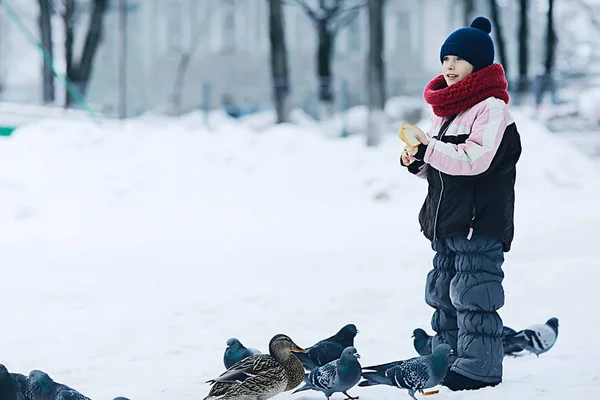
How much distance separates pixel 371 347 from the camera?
5.41 meters

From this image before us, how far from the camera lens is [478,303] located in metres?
4.02

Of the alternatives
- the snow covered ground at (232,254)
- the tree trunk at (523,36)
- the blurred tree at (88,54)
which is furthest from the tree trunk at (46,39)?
the tree trunk at (523,36)

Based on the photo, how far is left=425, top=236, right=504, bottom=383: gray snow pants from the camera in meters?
4.04

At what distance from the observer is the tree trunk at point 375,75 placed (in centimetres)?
1504

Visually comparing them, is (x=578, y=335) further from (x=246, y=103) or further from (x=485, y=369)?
(x=246, y=103)

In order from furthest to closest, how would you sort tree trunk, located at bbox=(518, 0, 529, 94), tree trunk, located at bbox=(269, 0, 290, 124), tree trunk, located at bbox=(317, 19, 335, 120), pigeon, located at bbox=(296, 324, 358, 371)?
tree trunk, located at bbox=(518, 0, 529, 94), tree trunk, located at bbox=(317, 19, 335, 120), tree trunk, located at bbox=(269, 0, 290, 124), pigeon, located at bbox=(296, 324, 358, 371)

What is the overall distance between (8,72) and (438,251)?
113ft

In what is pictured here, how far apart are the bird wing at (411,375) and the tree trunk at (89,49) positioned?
642 inches

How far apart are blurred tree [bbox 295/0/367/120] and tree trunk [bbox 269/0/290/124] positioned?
2.28 meters

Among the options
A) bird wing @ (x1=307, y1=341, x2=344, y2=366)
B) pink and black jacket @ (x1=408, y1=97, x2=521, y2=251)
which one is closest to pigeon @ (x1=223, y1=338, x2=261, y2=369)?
bird wing @ (x1=307, y1=341, x2=344, y2=366)

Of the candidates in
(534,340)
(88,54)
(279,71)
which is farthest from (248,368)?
(88,54)

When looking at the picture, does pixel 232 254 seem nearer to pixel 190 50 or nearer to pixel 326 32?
pixel 326 32

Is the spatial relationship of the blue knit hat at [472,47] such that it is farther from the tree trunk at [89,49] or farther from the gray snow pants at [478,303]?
→ the tree trunk at [89,49]

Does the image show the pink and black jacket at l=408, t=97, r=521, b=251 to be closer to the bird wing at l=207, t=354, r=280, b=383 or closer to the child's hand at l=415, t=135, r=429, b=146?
the child's hand at l=415, t=135, r=429, b=146
